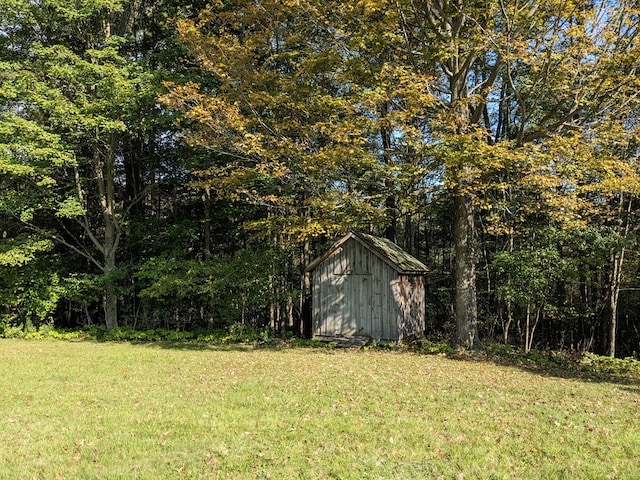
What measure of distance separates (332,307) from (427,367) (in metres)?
5.80

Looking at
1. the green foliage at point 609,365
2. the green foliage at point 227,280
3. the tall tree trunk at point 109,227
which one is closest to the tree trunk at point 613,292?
the green foliage at point 609,365

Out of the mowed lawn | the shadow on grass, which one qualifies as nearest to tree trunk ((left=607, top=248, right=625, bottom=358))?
the shadow on grass

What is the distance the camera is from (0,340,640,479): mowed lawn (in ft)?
15.5

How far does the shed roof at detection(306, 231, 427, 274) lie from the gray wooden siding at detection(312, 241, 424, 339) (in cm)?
15

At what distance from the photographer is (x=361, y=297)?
52.8 feet

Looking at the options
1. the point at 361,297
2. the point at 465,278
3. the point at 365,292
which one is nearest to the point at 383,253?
the point at 365,292

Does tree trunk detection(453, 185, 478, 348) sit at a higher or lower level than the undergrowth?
higher

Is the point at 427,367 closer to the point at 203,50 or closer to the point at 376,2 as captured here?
the point at 376,2

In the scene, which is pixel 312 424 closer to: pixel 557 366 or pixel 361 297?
pixel 557 366

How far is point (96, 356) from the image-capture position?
13.0m

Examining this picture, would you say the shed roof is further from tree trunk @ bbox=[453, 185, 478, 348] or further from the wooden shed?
tree trunk @ bbox=[453, 185, 478, 348]

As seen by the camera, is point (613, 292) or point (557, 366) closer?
point (557, 366)

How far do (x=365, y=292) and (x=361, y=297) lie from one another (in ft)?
0.70

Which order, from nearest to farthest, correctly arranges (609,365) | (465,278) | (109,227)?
(609,365)
(465,278)
(109,227)
